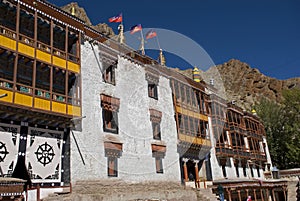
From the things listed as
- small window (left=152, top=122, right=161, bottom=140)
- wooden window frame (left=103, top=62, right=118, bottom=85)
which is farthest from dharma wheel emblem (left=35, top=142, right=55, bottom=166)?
small window (left=152, top=122, right=161, bottom=140)

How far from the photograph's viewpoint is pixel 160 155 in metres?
25.2

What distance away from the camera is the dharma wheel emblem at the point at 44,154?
16.2 metres

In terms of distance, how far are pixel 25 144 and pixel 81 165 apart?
150 inches

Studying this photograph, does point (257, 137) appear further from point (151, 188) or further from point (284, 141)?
point (151, 188)

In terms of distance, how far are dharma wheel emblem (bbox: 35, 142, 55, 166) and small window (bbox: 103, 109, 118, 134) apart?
4708 millimetres

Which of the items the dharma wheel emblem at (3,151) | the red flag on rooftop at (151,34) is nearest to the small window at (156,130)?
the red flag on rooftop at (151,34)

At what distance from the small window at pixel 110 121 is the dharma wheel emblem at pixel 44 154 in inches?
185

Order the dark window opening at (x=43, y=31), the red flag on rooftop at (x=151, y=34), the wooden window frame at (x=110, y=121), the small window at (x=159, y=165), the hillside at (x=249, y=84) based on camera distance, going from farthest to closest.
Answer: the hillside at (x=249, y=84) < the red flag on rooftop at (x=151, y=34) < the small window at (x=159, y=165) < the wooden window frame at (x=110, y=121) < the dark window opening at (x=43, y=31)

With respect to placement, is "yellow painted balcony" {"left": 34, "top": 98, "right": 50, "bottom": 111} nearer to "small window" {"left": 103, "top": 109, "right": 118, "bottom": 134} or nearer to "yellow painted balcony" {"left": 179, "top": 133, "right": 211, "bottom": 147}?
"small window" {"left": 103, "top": 109, "right": 118, "bottom": 134}

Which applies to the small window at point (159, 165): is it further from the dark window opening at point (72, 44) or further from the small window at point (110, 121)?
the dark window opening at point (72, 44)

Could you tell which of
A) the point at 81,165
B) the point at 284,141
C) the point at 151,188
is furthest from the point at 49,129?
the point at 284,141

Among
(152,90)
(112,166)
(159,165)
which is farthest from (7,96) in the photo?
(152,90)

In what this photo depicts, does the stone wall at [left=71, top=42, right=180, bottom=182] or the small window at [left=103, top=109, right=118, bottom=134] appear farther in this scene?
the small window at [left=103, top=109, right=118, bottom=134]

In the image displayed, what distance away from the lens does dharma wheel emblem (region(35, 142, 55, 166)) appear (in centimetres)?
1623
